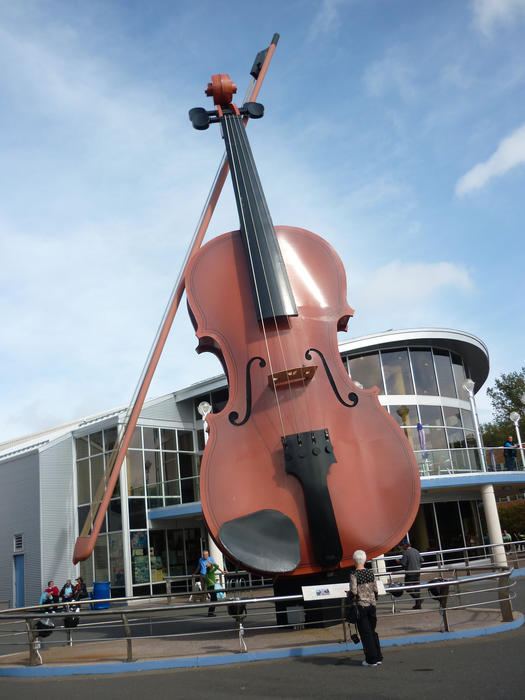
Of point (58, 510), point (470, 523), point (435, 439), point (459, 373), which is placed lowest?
point (470, 523)

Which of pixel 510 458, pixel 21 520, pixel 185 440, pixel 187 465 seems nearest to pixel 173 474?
→ pixel 187 465

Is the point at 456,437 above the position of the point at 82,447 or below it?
below

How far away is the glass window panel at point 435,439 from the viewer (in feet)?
71.4

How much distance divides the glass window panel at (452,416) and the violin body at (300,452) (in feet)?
51.0

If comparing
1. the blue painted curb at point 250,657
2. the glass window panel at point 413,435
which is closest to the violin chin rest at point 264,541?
the blue painted curb at point 250,657

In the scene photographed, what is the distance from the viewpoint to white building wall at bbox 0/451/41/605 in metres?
23.5

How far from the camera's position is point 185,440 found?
25.1 metres

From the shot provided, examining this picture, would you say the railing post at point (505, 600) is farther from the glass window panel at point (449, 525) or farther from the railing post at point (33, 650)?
the glass window panel at point (449, 525)

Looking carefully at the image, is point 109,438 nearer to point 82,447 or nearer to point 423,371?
point 82,447

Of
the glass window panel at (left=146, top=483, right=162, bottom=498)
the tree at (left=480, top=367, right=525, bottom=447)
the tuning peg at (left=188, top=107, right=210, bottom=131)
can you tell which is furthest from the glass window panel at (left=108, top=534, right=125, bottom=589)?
the tree at (left=480, top=367, right=525, bottom=447)

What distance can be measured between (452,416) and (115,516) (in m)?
12.7

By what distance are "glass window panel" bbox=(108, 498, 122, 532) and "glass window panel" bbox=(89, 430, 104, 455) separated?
92.9 inches

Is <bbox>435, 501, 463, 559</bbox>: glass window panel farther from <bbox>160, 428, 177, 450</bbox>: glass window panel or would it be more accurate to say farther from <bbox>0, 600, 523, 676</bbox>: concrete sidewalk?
<bbox>0, 600, 523, 676</bbox>: concrete sidewalk

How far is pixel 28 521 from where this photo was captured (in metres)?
24.1
